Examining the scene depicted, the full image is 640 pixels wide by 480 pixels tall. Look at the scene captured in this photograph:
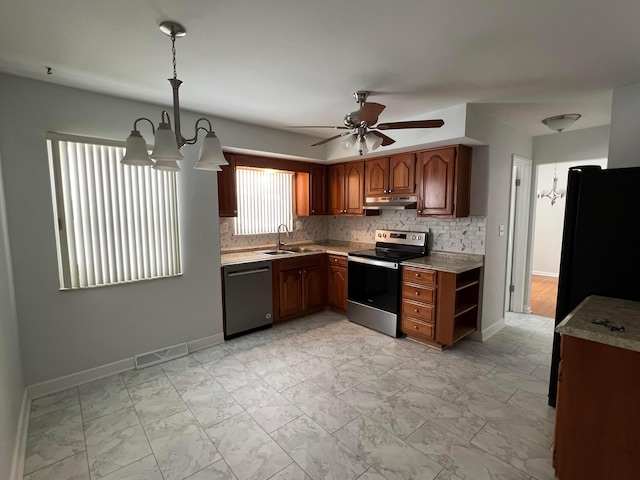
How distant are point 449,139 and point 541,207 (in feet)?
17.9

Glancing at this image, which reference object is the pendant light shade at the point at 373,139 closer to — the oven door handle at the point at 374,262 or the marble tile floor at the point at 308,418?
the oven door handle at the point at 374,262

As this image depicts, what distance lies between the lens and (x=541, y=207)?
6.99 meters

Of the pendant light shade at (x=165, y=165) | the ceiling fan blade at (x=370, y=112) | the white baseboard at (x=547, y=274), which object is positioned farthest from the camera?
the white baseboard at (x=547, y=274)

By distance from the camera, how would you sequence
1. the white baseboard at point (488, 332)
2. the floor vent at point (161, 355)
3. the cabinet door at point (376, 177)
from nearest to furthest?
1. the floor vent at point (161, 355)
2. the white baseboard at point (488, 332)
3. the cabinet door at point (376, 177)

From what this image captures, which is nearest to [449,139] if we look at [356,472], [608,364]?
[608,364]

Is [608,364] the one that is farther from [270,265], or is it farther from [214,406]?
[270,265]

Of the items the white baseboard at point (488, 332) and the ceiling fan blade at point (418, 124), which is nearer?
the ceiling fan blade at point (418, 124)

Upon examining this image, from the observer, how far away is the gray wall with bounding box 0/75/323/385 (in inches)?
92.3

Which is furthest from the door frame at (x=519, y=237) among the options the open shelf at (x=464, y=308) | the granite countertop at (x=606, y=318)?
→ the granite countertop at (x=606, y=318)

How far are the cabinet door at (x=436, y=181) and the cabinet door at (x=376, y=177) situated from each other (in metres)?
0.49

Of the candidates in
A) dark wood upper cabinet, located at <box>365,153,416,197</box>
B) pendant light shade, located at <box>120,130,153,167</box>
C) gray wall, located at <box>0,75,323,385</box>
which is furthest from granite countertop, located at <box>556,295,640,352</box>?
gray wall, located at <box>0,75,323,385</box>

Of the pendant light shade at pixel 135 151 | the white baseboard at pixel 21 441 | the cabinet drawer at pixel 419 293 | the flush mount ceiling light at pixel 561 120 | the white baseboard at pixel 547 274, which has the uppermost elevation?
the flush mount ceiling light at pixel 561 120

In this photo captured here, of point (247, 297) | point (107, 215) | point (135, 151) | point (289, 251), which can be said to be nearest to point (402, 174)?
point (289, 251)

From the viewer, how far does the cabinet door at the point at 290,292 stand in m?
4.03
